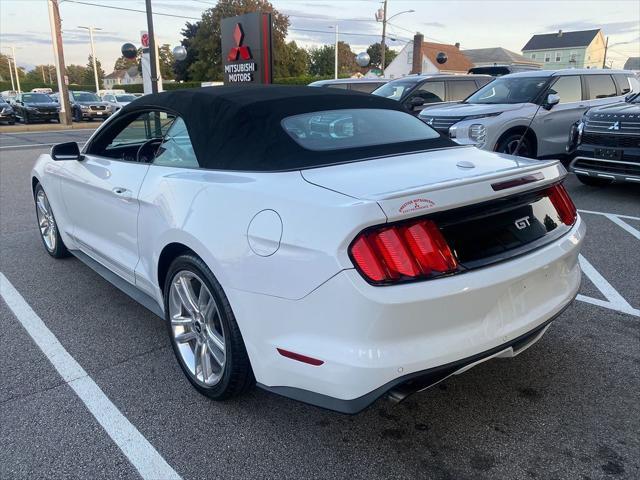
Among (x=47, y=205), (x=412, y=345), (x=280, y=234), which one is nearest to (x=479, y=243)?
(x=412, y=345)

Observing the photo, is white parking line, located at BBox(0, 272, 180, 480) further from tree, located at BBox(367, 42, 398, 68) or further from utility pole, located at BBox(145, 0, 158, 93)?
tree, located at BBox(367, 42, 398, 68)

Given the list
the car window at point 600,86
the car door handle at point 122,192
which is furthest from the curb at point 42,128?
the car door handle at point 122,192

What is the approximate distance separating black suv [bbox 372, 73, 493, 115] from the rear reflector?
29.9 ft

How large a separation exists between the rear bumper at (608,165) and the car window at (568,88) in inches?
68.0

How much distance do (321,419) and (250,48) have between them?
1189 centimetres

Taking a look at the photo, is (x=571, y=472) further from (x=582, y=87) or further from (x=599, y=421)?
(x=582, y=87)

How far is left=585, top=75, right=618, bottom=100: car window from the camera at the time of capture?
359 inches

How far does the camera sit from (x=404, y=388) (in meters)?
2.03

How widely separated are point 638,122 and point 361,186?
600 cm

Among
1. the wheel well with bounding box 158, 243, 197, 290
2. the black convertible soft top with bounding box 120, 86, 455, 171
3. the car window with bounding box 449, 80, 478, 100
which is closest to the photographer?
the black convertible soft top with bounding box 120, 86, 455, 171

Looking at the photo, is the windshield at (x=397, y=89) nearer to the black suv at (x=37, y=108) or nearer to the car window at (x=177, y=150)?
the car window at (x=177, y=150)

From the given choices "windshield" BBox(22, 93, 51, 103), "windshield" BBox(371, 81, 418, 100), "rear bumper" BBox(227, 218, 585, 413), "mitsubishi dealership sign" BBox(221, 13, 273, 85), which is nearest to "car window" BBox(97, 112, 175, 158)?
"rear bumper" BBox(227, 218, 585, 413)

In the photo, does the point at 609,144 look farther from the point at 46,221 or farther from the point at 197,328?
the point at 46,221

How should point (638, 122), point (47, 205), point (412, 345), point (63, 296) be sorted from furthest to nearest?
point (638, 122) → point (47, 205) → point (63, 296) → point (412, 345)
